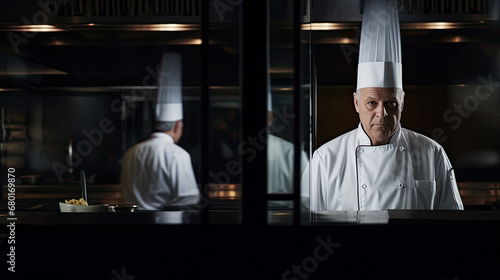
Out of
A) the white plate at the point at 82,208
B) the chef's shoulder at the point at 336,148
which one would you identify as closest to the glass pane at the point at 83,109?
the chef's shoulder at the point at 336,148

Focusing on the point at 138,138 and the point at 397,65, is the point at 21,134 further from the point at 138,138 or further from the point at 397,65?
the point at 397,65

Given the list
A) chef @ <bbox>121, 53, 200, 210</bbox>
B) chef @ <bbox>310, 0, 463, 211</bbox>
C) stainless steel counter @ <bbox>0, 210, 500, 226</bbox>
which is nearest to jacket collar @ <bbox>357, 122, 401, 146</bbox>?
chef @ <bbox>310, 0, 463, 211</bbox>

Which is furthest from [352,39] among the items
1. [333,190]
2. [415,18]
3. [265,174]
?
[265,174]

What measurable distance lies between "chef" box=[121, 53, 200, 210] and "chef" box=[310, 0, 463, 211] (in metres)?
0.87

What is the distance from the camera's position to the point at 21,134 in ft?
10.9

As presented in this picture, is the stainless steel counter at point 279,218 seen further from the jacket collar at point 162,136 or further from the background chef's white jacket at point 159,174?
the jacket collar at point 162,136

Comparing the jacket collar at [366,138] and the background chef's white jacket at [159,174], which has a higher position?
the jacket collar at [366,138]

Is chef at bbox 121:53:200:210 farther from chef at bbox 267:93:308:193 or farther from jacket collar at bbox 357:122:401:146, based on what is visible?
chef at bbox 267:93:308:193

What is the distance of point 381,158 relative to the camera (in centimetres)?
237

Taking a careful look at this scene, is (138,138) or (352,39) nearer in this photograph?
(352,39)

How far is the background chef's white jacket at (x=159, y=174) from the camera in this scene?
118 inches

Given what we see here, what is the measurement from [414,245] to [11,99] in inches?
107

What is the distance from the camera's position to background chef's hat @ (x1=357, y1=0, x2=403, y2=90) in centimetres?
231

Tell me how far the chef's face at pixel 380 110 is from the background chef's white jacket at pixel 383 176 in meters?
0.04
